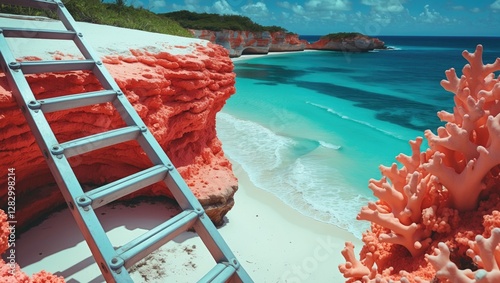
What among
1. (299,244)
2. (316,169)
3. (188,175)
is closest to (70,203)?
(188,175)

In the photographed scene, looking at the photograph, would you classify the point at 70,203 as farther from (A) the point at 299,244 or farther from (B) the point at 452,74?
(A) the point at 299,244

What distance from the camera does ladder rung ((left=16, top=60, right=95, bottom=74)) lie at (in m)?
2.86

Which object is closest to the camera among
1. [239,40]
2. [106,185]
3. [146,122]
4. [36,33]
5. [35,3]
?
[106,185]

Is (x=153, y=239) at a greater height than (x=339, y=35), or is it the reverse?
(x=339, y=35)

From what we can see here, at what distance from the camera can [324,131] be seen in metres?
16.3

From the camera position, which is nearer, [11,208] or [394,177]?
[394,177]

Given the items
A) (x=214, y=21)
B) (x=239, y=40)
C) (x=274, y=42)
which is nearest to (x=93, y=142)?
(x=239, y=40)

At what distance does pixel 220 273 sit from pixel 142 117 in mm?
2777

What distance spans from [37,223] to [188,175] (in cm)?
224

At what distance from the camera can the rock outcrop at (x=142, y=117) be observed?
3.57 metres

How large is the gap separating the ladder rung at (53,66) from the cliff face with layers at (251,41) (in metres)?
38.4

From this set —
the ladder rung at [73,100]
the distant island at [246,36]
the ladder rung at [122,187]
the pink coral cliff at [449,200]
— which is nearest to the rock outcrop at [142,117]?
the ladder rung at [73,100]

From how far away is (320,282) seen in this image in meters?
5.20

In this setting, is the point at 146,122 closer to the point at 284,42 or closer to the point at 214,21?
the point at 214,21
